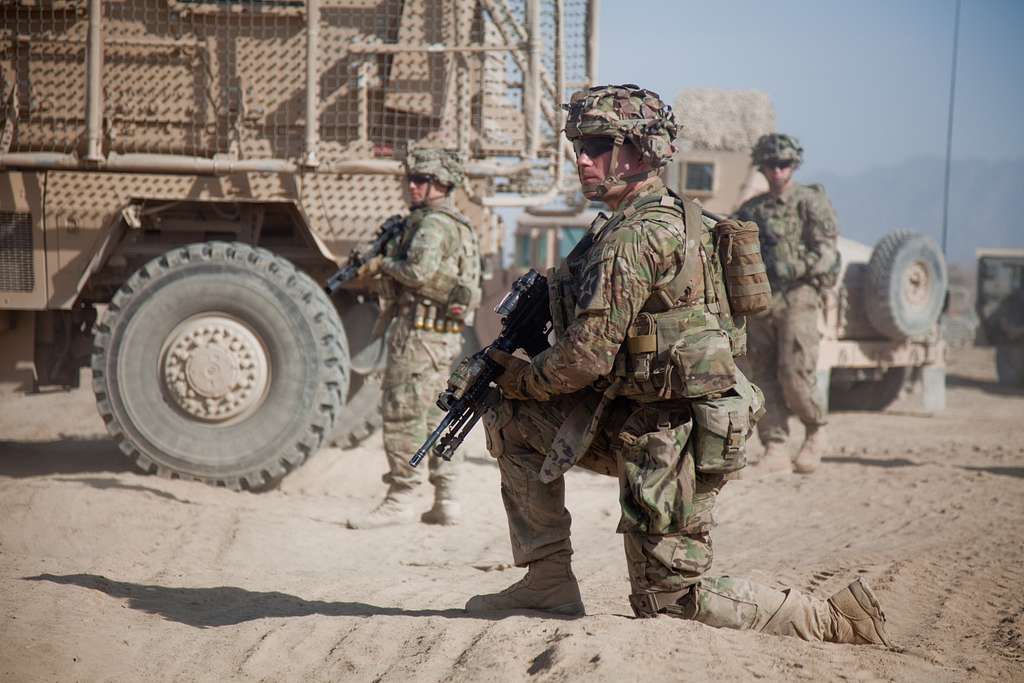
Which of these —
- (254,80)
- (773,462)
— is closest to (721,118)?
(773,462)

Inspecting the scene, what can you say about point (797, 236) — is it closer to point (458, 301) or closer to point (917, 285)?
point (917, 285)

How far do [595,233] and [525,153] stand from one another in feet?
10.2

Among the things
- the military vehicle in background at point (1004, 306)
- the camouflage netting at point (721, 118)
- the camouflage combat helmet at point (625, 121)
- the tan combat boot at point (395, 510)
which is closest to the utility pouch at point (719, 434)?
the camouflage combat helmet at point (625, 121)

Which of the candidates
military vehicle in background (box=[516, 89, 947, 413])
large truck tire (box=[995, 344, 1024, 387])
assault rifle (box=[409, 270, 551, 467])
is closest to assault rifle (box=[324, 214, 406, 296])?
military vehicle in background (box=[516, 89, 947, 413])

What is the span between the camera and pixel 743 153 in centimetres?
1172

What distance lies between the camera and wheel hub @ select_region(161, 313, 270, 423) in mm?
6465

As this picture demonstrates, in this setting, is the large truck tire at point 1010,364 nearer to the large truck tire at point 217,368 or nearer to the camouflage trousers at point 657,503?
the large truck tire at point 217,368

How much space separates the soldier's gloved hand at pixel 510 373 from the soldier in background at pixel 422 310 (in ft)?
7.36

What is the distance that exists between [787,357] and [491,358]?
473 centimetres

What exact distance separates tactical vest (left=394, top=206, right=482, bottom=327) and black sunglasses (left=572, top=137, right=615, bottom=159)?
2365 mm

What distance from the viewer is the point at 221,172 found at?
6594 millimetres

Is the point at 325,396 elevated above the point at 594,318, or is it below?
below

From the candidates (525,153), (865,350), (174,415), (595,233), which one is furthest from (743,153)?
(595,233)

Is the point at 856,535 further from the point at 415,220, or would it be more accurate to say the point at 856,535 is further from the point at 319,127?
the point at 319,127
